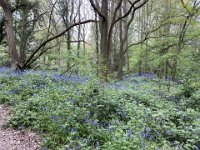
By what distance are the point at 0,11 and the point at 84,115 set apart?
18242mm

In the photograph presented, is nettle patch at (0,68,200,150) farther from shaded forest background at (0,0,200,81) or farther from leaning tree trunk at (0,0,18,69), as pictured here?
leaning tree trunk at (0,0,18,69)

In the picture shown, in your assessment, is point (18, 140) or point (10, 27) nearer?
point (18, 140)

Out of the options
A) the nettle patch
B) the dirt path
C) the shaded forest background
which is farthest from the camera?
the shaded forest background

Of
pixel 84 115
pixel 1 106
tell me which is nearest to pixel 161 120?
pixel 84 115

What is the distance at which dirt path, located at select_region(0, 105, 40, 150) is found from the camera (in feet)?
14.8

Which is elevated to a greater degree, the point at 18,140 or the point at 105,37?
the point at 105,37

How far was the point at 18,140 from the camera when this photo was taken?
4.82m

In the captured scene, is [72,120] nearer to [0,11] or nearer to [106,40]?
[106,40]

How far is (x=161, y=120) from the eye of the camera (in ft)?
14.7

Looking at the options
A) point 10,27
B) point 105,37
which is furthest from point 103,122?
point 10,27

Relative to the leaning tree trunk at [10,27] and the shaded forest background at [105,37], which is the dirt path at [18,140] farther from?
the leaning tree trunk at [10,27]

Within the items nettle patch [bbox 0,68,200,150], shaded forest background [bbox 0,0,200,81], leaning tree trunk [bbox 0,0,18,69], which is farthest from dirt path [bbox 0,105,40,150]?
leaning tree trunk [bbox 0,0,18,69]

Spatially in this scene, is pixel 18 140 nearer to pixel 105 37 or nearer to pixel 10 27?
pixel 105 37

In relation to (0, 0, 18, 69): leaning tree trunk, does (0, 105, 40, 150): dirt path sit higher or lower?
lower
